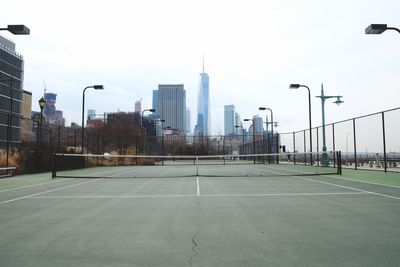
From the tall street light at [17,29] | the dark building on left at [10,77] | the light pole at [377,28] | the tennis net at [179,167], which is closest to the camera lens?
the light pole at [377,28]

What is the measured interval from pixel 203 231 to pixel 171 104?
15536 centimetres

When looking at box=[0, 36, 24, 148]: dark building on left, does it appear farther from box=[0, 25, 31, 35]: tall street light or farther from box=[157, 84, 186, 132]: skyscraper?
box=[0, 25, 31, 35]: tall street light

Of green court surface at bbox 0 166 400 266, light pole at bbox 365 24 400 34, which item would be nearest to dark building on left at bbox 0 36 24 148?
light pole at bbox 365 24 400 34

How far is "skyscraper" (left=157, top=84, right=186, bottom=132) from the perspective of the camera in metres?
159

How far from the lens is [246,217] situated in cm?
823

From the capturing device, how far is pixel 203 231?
22.4 ft

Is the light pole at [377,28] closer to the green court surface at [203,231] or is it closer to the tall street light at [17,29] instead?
the green court surface at [203,231]

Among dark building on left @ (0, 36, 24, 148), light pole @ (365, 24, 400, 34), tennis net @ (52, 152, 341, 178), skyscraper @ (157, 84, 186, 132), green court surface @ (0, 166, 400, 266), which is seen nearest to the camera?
green court surface @ (0, 166, 400, 266)

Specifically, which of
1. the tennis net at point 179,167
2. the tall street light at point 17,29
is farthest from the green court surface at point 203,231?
the tennis net at point 179,167

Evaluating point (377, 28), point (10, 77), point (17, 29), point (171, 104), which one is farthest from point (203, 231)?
point (171, 104)

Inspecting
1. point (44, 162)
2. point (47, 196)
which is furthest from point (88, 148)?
point (47, 196)

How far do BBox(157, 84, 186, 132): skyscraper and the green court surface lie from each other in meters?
144

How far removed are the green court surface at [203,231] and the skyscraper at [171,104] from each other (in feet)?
472

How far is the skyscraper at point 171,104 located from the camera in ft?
522
